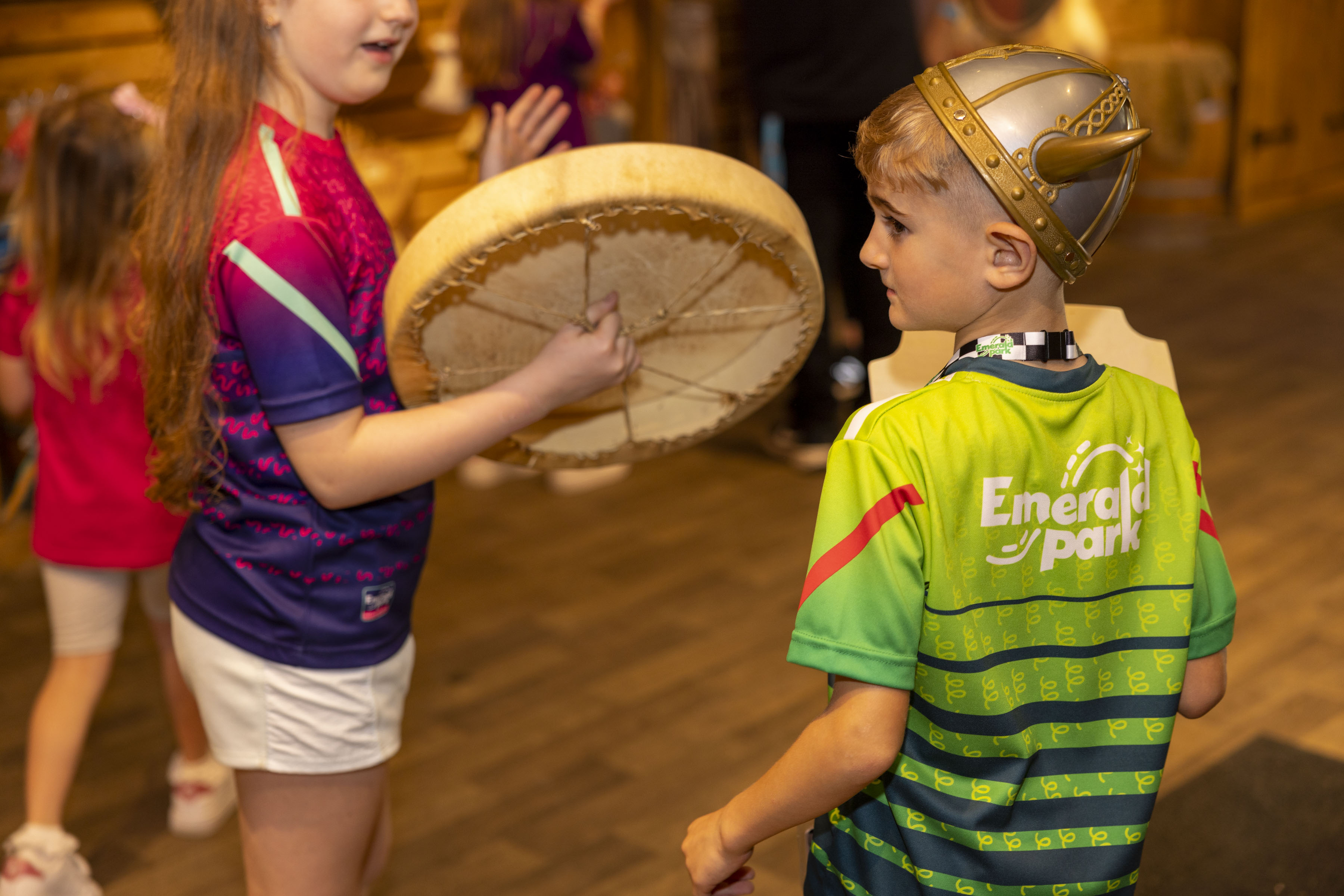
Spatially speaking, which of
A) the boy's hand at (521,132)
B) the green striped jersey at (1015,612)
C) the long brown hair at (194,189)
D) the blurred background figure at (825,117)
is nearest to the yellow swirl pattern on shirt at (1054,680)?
the green striped jersey at (1015,612)

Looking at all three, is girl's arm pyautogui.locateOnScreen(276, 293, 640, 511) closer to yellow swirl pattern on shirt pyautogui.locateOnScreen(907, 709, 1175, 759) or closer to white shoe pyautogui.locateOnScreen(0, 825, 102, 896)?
yellow swirl pattern on shirt pyautogui.locateOnScreen(907, 709, 1175, 759)

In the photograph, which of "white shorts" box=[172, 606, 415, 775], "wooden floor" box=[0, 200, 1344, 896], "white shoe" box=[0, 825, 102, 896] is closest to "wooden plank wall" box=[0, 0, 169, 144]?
"wooden floor" box=[0, 200, 1344, 896]

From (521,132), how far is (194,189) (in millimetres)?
455

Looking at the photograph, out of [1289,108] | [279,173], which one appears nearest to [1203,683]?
[279,173]

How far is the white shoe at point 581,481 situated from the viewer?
11.5 ft

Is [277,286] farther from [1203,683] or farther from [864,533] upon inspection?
[1203,683]

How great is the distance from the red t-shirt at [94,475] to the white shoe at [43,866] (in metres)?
0.40

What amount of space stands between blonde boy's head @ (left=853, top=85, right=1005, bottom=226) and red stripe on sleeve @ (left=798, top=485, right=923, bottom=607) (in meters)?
0.19

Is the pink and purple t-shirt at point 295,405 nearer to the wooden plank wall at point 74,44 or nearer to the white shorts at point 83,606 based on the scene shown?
the white shorts at point 83,606

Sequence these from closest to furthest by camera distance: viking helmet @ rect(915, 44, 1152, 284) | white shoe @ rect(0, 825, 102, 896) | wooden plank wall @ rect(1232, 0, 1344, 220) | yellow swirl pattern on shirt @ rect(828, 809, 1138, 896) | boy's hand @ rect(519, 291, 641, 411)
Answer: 1. viking helmet @ rect(915, 44, 1152, 284)
2. yellow swirl pattern on shirt @ rect(828, 809, 1138, 896)
3. boy's hand @ rect(519, 291, 641, 411)
4. white shoe @ rect(0, 825, 102, 896)
5. wooden plank wall @ rect(1232, 0, 1344, 220)

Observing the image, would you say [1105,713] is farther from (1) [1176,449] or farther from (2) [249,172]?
(2) [249,172]

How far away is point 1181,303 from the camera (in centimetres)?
498

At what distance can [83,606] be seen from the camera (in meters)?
1.98

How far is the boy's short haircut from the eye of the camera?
0.86 m
